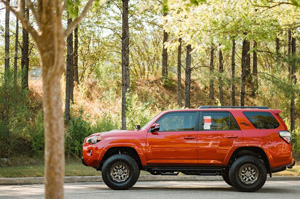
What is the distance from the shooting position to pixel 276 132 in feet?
39.9

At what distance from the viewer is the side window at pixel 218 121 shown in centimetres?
1227

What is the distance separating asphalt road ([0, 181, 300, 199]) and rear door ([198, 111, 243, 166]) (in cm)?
81

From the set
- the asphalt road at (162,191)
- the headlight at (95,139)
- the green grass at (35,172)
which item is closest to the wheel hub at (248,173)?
the asphalt road at (162,191)

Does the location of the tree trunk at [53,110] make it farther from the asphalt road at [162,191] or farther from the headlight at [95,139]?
the headlight at [95,139]

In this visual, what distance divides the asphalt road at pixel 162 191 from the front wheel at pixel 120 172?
208mm

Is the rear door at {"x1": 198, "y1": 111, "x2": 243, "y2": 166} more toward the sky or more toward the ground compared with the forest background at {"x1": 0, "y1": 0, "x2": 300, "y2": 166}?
more toward the ground

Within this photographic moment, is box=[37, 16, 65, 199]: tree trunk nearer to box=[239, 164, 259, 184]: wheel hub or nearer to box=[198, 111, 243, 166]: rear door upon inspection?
box=[198, 111, 243, 166]: rear door

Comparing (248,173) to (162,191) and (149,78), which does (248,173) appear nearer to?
(162,191)

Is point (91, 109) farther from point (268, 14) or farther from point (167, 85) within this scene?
point (268, 14)

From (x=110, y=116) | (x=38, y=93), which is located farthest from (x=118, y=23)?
(x=110, y=116)

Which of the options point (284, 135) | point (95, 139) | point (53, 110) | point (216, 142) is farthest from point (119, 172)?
point (53, 110)

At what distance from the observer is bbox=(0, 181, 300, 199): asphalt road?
1086 centimetres

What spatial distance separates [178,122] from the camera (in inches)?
484

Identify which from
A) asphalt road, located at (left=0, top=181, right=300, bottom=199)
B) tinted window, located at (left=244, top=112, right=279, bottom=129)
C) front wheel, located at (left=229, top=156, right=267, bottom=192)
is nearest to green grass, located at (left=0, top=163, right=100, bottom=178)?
asphalt road, located at (left=0, top=181, right=300, bottom=199)
